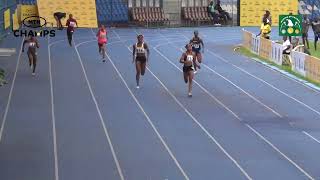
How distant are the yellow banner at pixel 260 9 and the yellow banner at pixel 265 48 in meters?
14.9

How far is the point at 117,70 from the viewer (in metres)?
26.4

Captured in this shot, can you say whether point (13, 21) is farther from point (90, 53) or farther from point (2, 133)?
point (2, 133)

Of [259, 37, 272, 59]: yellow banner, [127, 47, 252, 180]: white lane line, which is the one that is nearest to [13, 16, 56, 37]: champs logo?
[259, 37, 272, 59]: yellow banner

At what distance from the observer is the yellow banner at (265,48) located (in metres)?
30.0

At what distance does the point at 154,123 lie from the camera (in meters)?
17.3

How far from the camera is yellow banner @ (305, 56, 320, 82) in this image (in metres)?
23.6

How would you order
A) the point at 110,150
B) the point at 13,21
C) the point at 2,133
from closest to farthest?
the point at 110,150 < the point at 2,133 < the point at 13,21

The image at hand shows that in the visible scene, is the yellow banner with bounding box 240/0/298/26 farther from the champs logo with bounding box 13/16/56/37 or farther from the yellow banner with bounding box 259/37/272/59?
the yellow banner with bounding box 259/37/272/59

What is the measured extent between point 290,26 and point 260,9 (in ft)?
58.8

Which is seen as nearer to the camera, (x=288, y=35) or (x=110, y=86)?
(x=110, y=86)

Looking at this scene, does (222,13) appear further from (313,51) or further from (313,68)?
(313,68)

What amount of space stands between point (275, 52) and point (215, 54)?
148 inches

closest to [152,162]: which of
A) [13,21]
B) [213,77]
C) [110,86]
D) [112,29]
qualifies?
[110,86]

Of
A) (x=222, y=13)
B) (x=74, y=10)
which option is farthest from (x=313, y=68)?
(x=222, y=13)
